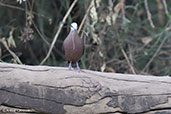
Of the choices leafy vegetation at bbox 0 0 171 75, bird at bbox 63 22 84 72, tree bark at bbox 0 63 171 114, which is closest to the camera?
tree bark at bbox 0 63 171 114

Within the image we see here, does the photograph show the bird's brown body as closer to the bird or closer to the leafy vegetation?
the bird

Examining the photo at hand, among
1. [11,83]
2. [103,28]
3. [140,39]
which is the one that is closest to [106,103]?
[11,83]

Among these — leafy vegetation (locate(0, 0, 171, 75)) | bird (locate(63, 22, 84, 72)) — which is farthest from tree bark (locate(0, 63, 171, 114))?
leafy vegetation (locate(0, 0, 171, 75))

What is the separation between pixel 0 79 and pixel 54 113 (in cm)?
46

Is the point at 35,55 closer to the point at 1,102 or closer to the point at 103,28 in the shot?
the point at 103,28

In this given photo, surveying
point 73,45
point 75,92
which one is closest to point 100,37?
point 73,45

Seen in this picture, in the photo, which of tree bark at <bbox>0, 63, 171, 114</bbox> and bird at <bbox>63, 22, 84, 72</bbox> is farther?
bird at <bbox>63, 22, 84, 72</bbox>

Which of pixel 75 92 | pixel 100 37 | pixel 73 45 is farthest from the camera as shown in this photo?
pixel 100 37

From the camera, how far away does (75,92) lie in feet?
8.14

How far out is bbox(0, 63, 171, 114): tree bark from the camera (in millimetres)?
2426

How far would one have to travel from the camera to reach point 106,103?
2498 millimetres

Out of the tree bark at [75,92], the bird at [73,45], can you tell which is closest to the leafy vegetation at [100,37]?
the bird at [73,45]

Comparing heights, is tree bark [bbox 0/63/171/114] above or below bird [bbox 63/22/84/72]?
below

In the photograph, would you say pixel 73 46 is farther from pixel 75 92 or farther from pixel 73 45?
pixel 75 92
